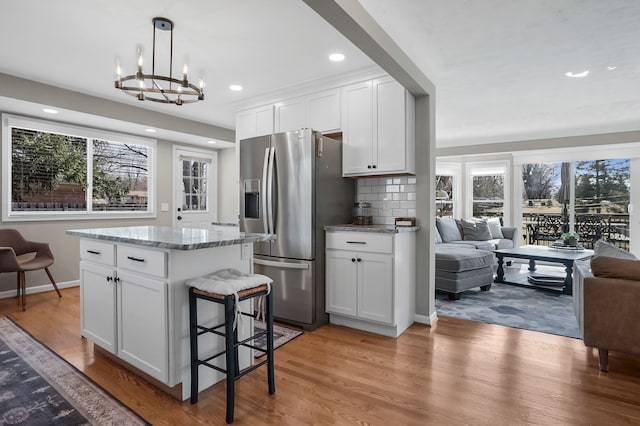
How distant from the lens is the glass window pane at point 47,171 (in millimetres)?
4254

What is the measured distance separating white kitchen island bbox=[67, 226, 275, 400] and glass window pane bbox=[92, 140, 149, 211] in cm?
282

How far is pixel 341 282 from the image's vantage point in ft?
Result: 10.6

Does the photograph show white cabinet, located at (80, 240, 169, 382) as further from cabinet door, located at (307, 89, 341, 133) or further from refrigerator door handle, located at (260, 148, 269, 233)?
cabinet door, located at (307, 89, 341, 133)

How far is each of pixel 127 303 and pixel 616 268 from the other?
3.24m

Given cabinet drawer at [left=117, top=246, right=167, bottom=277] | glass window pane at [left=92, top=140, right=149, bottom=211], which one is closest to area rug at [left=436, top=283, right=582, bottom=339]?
cabinet drawer at [left=117, top=246, right=167, bottom=277]

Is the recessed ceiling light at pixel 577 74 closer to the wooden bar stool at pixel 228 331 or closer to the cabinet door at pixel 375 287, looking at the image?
the cabinet door at pixel 375 287

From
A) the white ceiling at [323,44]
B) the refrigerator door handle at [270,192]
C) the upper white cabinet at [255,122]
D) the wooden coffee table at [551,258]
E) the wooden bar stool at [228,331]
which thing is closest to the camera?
the wooden bar stool at [228,331]

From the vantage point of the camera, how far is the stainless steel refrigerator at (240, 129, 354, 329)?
3164 millimetres

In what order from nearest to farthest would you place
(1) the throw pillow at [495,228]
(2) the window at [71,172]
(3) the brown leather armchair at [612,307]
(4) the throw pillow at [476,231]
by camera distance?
(3) the brown leather armchair at [612,307] < (2) the window at [71,172] < (4) the throw pillow at [476,231] < (1) the throw pillow at [495,228]

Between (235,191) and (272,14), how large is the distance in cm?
420

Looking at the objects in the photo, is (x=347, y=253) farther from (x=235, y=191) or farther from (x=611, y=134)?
(x=611, y=134)

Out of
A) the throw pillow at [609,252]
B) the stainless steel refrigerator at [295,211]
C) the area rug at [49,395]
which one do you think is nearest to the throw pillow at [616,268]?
the throw pillow at [609,252]

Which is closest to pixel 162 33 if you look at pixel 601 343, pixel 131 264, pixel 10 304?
pixel 131 264

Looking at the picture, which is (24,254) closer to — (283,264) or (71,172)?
(71,172)
